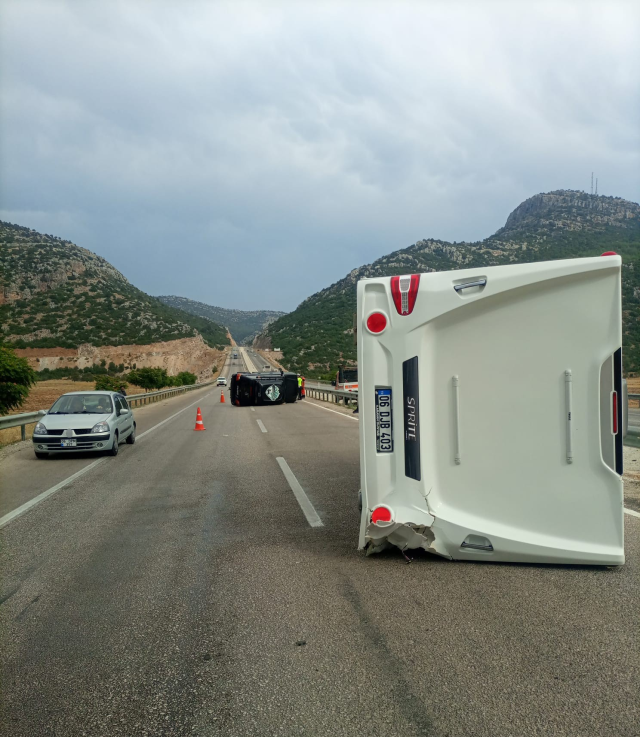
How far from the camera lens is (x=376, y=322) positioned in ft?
16.2

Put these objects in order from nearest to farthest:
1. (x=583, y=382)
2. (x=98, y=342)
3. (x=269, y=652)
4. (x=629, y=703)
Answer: (x=629, y=703) → (x=269, y=652) → (x=583, y=382) → (x=98, y=342)

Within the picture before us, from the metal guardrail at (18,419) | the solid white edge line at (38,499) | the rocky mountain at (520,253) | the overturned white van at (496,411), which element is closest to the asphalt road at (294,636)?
the overturned white van at (496,411)

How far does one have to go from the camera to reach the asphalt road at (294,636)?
2.92m

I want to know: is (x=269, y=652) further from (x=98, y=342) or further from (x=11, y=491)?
(x=98, y=342)

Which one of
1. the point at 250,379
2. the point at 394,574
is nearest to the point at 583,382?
the point at 394,574

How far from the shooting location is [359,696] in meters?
3.06

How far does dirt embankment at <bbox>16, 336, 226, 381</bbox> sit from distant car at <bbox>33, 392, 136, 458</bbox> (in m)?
59.6

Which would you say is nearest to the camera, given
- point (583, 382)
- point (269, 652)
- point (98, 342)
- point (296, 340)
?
point (269, 652)

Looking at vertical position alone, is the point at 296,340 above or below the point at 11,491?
above

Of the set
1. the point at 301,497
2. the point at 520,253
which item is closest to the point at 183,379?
the point at 520,253

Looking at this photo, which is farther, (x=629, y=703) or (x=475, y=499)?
(x=475, y=499)

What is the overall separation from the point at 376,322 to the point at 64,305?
94.1 meters

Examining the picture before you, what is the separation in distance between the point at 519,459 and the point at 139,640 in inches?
122

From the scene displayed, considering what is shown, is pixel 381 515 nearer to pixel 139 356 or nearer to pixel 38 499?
pixel 38 499
